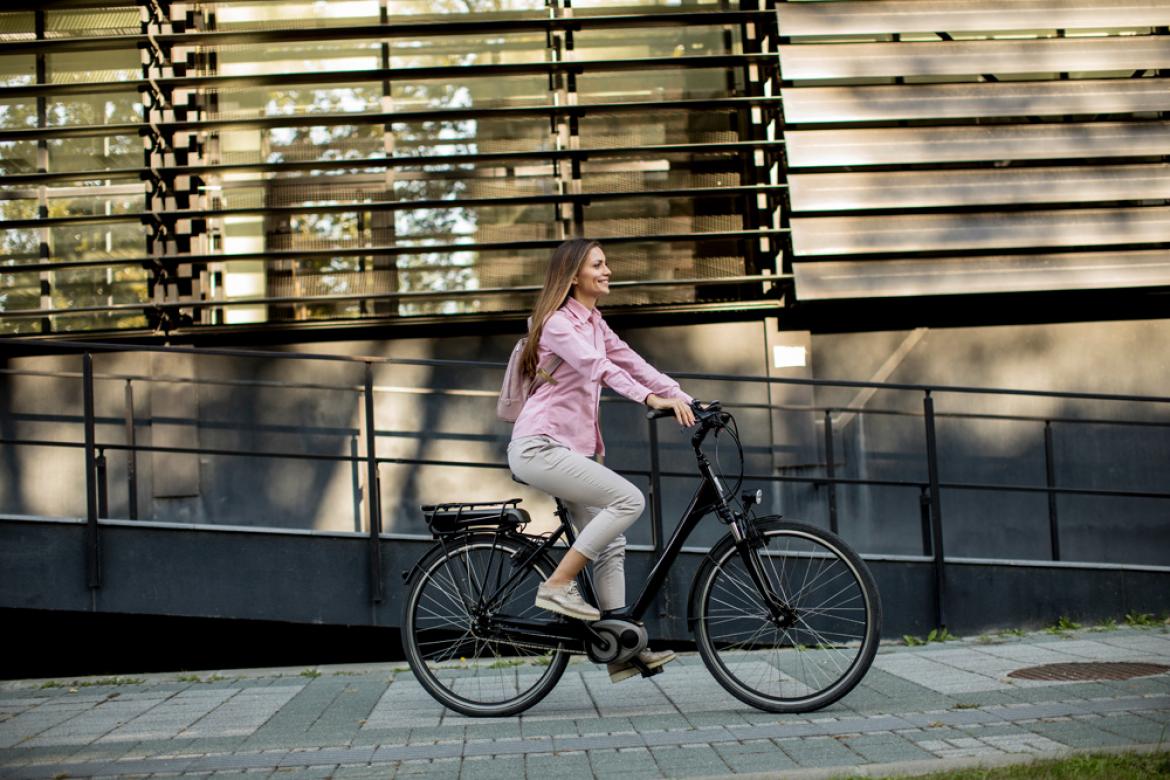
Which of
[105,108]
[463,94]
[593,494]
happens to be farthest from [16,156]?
[593,494]

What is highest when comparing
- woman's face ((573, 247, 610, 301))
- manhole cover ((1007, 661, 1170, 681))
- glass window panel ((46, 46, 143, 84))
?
glass window panel ((46, 46, 143, 84))

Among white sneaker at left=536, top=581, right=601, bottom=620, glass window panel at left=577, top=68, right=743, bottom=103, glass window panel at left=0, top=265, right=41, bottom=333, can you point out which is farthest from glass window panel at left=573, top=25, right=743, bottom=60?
white sneaker at left=536, top=581, right=601, bottom=620

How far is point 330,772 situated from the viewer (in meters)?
4.36

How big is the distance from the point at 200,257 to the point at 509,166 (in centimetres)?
238

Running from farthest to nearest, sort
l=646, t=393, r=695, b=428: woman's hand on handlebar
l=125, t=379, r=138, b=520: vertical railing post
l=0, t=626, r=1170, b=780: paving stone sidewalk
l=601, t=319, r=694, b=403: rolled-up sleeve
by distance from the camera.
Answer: l=125, t=379, r=138, b=520: vertical railing post, l=601, t=319, r=694, b=403: rolled-up sleeve, l=646, t=393, r=695, b=428: woman's hand on handlebar, l=0, t=626, r=1170, b=780: paving stone sidewalk

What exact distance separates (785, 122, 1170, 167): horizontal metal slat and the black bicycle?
16.5ft

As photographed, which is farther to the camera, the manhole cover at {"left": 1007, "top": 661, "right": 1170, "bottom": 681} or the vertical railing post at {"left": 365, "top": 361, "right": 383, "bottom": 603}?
the vertical railing post at {"left": 365, "top": 361, "right": 383, "bottom": 603}

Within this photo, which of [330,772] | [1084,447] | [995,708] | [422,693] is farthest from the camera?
[1084,447]

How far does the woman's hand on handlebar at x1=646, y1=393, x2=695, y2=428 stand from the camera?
4.88 meters

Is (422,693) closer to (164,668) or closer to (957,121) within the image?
(164,668)

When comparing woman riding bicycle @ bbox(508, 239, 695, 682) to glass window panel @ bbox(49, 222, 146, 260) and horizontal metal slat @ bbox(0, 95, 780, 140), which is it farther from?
glass window panel @ bbox(49, 222, 146, 260)

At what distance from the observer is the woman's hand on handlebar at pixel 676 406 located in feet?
16.0

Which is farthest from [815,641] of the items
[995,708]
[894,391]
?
[894,391]

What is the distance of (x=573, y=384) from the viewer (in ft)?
17.2
